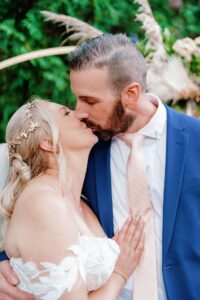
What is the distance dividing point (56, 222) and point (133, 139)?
2.32 feet

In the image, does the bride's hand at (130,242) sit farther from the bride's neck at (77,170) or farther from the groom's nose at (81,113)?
the groom's nose at (81,113)

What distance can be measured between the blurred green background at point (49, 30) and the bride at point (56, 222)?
82.8 inches

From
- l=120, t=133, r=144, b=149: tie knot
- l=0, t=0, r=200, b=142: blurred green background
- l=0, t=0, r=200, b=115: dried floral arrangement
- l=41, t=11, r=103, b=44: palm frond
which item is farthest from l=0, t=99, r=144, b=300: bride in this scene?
l=0, t=0, r=200, b=142: blurred green background

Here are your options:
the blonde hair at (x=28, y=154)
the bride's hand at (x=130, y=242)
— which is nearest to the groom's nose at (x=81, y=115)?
the blonde hair at (x=28, y=154)

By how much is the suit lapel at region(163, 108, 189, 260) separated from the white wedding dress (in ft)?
0.92

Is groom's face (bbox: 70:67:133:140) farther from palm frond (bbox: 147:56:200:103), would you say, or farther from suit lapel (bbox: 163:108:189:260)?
palm frond (bbox: 147:56:200:103)

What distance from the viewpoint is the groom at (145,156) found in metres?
3.26

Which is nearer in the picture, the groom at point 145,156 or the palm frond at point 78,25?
the groom at point 145,156

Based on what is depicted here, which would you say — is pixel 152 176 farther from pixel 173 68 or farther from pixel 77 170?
pixel 173 68

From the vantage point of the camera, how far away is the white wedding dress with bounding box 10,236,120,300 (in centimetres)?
292

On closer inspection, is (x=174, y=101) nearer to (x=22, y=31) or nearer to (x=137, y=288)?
(x=137, y=288)

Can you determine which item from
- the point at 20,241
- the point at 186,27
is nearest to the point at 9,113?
the point at 186,27

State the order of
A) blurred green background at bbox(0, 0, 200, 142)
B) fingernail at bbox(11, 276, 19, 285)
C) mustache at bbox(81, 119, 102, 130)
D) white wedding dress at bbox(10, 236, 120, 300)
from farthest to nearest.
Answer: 1. blurred green background at bbox(0, 0, 200, 142)
2. mustache at bbox(81, 119, 102, 130)
3. fingernail at bbox(11, 276, 19, 285)
4. white wedding dress at bbox(10, 236, 120, 300)

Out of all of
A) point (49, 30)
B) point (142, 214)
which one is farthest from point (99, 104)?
point (49, 30)
